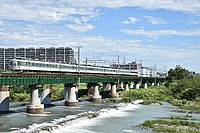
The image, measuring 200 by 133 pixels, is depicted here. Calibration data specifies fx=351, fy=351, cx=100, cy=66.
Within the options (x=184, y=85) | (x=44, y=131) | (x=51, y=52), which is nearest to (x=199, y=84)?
(x=184, y=85)

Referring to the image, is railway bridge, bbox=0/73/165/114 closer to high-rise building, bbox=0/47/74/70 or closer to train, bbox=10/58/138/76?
train, bbox=10/58/138/76

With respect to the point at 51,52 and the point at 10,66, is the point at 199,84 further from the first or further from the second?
the point at 51,52

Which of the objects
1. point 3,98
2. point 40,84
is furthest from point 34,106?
point 3,98

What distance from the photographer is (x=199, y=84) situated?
109m

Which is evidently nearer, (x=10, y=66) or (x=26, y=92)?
(x=10, y=66)

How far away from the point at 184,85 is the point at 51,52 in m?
87.4

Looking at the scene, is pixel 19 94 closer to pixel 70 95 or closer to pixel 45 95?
pixel 45 95

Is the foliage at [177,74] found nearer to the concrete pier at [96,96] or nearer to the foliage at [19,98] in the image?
the concrete pier at [96,96]

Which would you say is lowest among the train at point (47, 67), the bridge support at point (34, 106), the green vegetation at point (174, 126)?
the green vegetation at point (174, 126)

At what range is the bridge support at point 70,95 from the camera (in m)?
80.2

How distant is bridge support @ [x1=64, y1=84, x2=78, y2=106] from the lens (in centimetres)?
8025

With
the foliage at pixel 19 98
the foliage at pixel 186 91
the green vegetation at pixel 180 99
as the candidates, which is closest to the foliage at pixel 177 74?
the green vegetation at pixel 180 99

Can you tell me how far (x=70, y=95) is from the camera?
81500 mm

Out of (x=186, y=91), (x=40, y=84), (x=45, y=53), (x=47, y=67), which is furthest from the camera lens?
(x=45, y=53)
